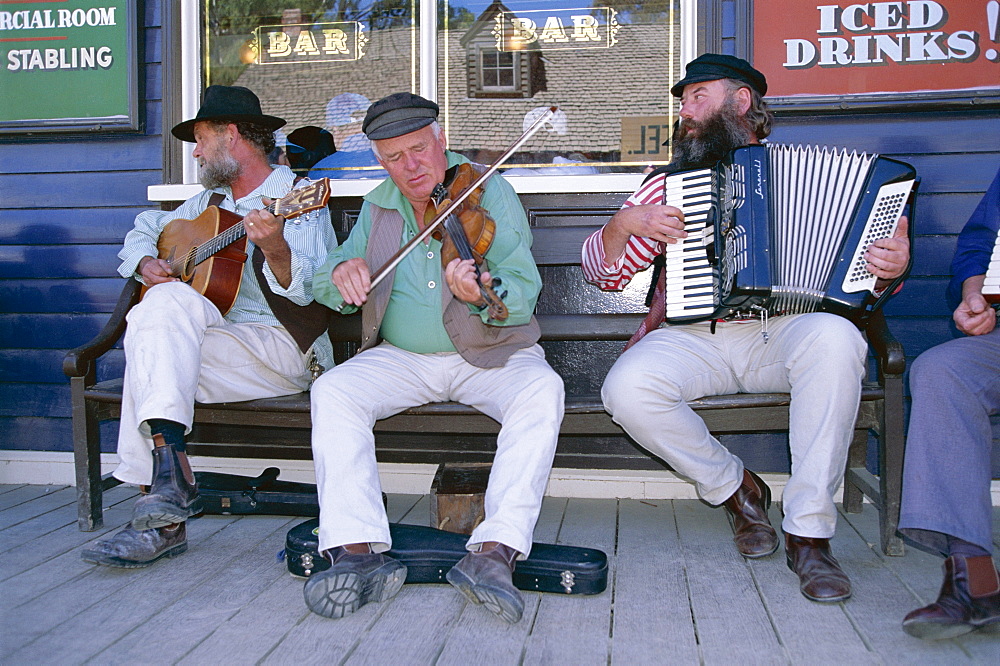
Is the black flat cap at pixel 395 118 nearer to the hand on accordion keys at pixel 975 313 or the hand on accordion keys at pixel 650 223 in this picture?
the hand on accordion keys at pixel 650 223

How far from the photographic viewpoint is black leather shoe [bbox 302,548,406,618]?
1966 millimetres

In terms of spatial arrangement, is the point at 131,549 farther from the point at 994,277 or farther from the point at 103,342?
the point at 994,277

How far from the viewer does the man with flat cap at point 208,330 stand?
233 cm

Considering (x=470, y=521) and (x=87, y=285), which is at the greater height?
(x=87, y=285)

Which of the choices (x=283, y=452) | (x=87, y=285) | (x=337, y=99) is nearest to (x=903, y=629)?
(x=283, y=452)

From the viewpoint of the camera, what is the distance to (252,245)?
9.04ft

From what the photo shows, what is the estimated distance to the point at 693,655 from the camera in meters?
1.78

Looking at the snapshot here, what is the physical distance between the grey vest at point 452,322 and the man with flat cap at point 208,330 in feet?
0.90

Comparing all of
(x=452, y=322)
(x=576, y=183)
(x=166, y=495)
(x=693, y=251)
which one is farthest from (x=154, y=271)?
(x=693, y=251)

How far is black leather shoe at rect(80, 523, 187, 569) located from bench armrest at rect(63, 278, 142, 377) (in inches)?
→ 24.1

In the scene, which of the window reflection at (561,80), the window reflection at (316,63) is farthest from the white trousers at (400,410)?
the window reflection at (316,63)

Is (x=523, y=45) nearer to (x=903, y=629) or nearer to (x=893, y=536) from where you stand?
(x=893, y=536)

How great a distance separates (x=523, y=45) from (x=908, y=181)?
5.35ft

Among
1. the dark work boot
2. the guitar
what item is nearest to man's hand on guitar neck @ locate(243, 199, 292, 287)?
the guitar
